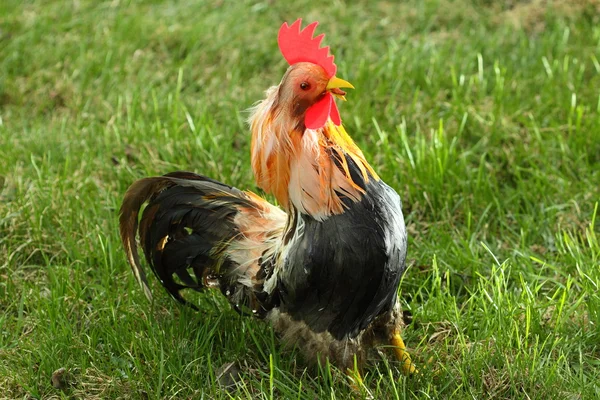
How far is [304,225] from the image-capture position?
2.55 meters

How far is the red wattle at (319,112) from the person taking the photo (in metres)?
2.41

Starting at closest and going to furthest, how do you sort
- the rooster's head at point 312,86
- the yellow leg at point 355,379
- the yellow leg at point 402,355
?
the rooster's head at point 312,86 < the yellow leg at point 355,379 < the yellow leg at point 402,355

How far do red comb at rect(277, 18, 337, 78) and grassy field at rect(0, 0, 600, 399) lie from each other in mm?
1120

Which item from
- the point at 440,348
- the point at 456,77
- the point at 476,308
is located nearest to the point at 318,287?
the point at 440,348

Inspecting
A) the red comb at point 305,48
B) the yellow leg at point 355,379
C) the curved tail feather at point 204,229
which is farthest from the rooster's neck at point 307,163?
the yellow leg at point 355,379

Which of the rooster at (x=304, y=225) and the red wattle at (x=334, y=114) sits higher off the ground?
the red wattle at (x=334, y=114)

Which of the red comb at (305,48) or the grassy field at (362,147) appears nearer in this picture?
the red comb at (305,48)

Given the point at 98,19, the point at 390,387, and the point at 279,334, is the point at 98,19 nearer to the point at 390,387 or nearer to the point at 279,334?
the point at 279,334

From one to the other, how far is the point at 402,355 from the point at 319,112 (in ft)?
3.52

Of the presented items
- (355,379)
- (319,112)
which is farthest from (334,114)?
(355,379)

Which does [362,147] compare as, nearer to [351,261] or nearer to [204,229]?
[204,229]

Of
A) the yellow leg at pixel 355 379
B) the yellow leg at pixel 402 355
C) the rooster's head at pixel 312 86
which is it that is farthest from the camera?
the yellow leg at pixel 402 355

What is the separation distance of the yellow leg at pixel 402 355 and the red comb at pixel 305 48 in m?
1.09

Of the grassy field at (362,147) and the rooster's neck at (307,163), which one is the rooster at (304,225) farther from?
the grassy field at (362,147)
